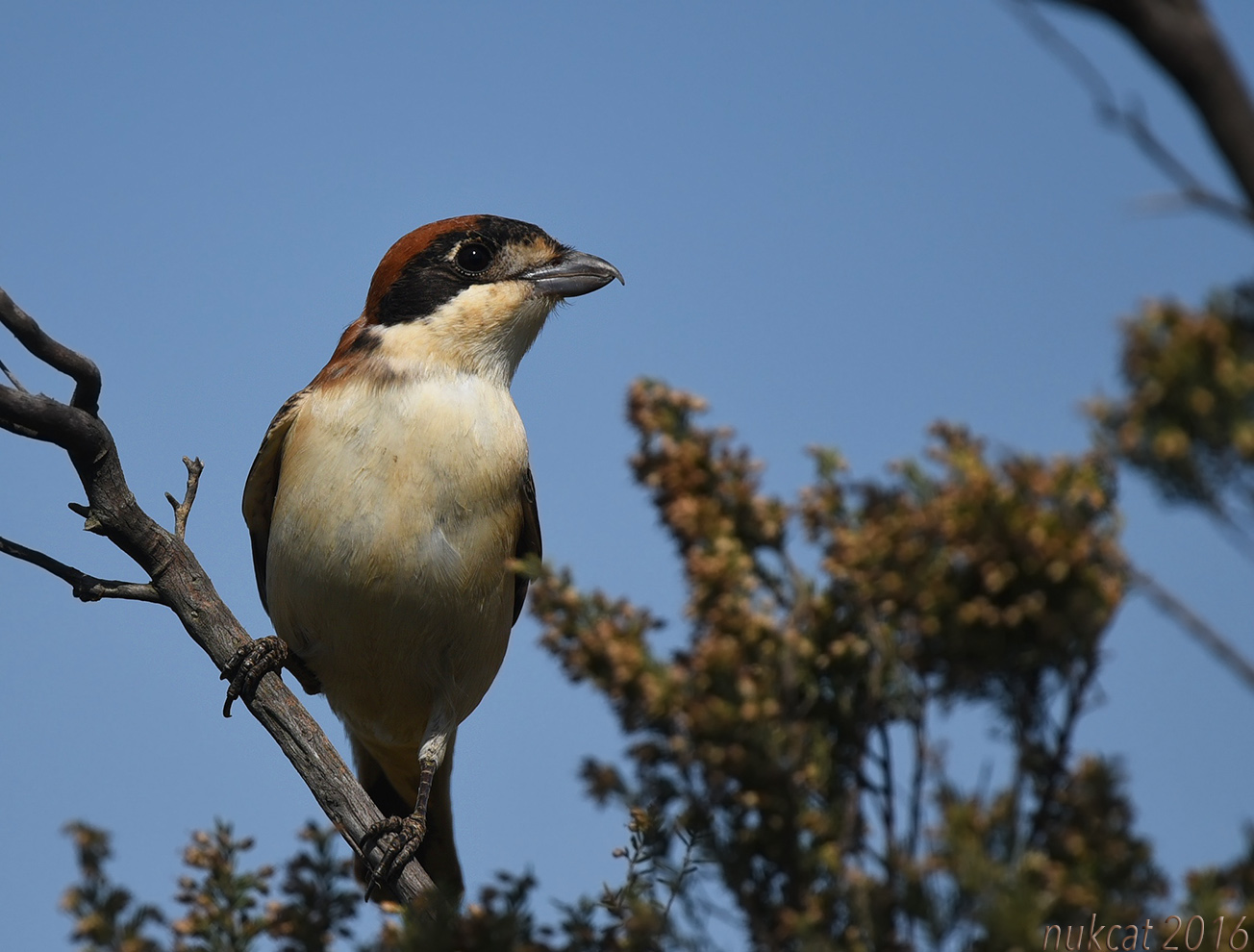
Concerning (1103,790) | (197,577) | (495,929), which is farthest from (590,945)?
(197,577)

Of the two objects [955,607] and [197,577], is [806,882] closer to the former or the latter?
[955,607]

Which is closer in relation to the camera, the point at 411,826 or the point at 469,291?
the point at 411,826

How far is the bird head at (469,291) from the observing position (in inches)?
207

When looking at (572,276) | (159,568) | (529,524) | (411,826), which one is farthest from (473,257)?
(411,826)

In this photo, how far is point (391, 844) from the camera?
179 inches

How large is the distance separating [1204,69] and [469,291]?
4.17 m

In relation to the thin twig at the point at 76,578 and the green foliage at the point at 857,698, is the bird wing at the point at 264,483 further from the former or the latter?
the green foliage at the point at 857,698

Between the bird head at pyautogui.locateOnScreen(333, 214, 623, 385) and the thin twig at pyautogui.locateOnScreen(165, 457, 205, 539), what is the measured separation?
0.95m

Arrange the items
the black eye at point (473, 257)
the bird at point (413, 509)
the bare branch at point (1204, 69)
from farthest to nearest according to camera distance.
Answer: the black eye at point (473, 257) → the bird at point (413, 509) → the bare branch at point (1204, 69)

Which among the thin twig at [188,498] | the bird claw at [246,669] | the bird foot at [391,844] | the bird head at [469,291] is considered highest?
the bird head at [469,291]

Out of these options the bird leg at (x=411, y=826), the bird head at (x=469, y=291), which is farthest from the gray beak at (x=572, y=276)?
the bird leg at (x=411, y=826)

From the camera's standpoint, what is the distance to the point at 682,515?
8.81ft

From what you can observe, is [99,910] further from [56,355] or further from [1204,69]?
[1204,69]

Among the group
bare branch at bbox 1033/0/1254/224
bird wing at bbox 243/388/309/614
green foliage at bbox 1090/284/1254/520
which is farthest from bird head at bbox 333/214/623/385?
bare branch at bbox 1033/0/1254/224
